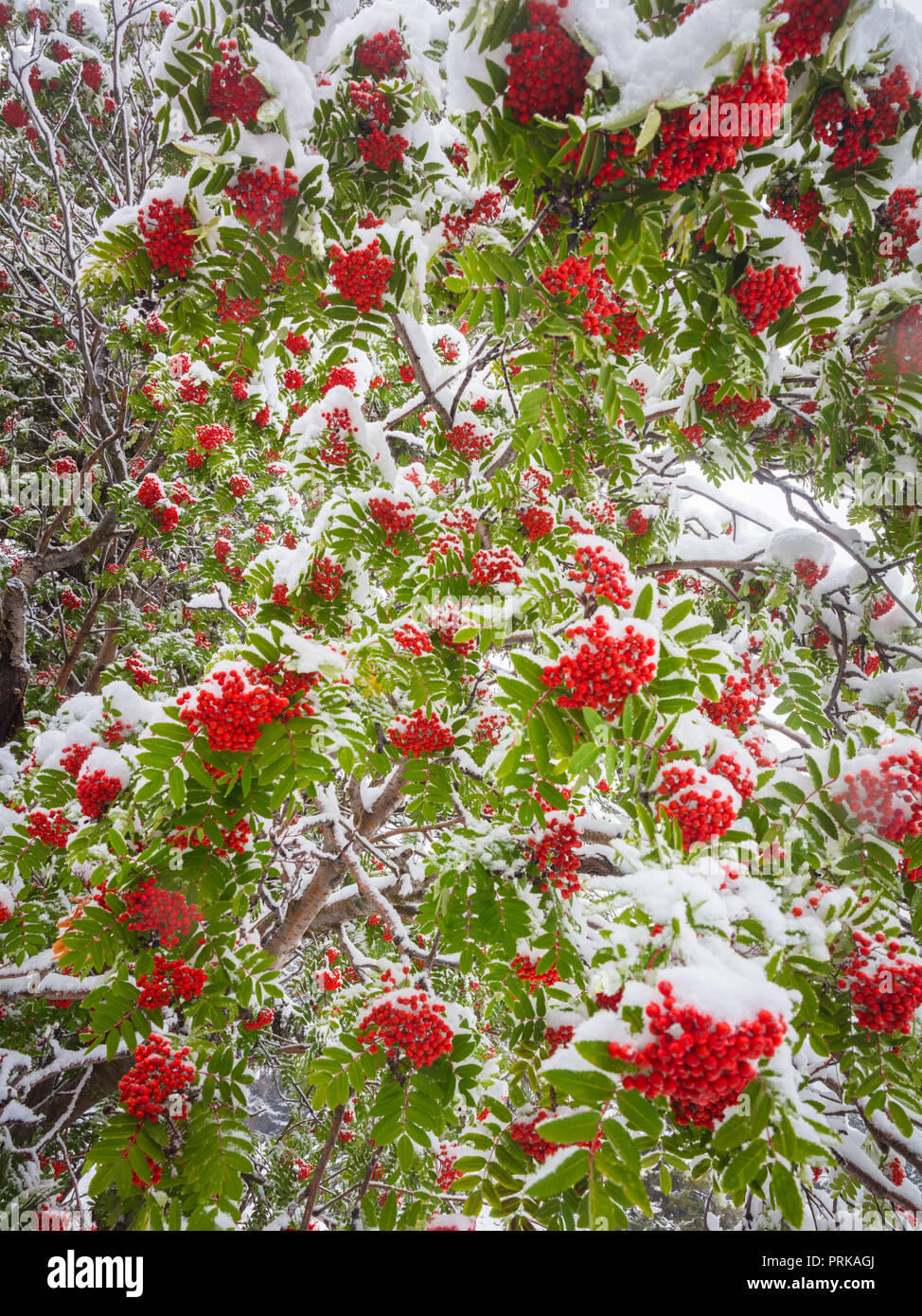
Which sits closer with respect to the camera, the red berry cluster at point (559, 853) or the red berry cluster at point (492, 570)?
the red berry cluster at point (559, 853)

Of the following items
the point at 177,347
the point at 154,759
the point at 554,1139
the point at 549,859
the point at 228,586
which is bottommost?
the point at 554,1139

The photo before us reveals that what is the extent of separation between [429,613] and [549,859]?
125 cm

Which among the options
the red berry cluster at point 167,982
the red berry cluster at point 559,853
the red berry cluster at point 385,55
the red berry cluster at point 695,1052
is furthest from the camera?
the red berry cluster at point 559,853

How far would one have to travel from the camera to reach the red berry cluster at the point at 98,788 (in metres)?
2.49

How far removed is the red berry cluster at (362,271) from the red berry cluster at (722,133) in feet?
3.58

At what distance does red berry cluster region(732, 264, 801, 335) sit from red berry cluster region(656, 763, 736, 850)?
1.50 metres

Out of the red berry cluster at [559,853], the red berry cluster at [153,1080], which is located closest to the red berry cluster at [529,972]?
the red berry cluster at [559,853]

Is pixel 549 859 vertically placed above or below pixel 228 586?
below

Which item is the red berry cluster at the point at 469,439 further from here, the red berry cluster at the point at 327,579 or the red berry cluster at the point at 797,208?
the red berry cluster at the point at 797,208

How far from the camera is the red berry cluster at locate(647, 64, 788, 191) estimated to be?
145 centimetres

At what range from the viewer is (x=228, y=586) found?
17.0 feet

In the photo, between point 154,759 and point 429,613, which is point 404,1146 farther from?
point 429,613
